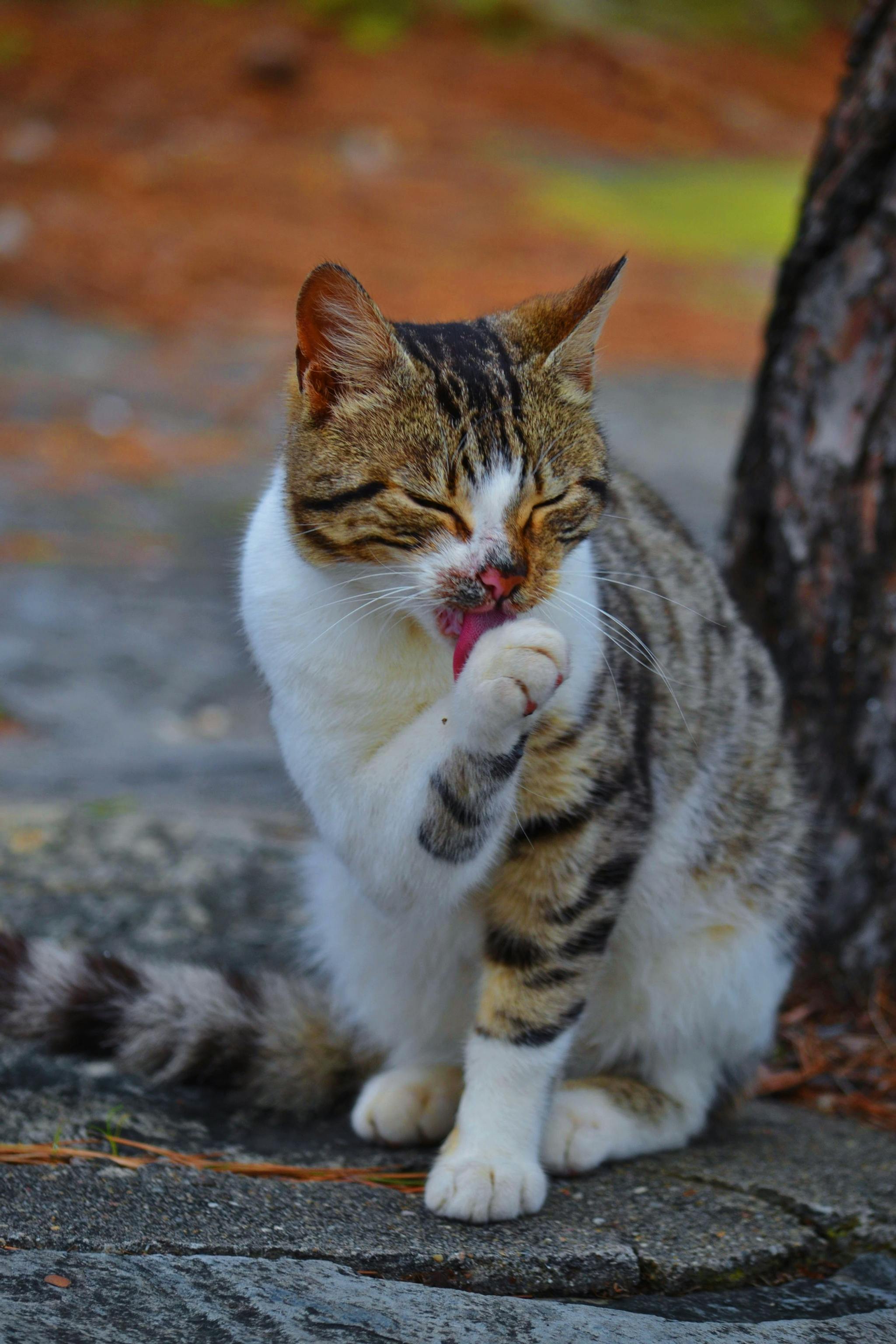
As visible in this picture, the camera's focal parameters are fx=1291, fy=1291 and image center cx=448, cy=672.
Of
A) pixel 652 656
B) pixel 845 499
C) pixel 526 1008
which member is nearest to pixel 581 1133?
pixel 526 1008

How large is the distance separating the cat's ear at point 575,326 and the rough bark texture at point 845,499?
3.76 ft

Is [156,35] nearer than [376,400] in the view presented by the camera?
No

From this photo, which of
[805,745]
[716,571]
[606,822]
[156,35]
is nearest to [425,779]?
[606,822]

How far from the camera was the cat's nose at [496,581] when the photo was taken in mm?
2199

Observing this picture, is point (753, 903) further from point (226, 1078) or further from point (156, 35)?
point (156, 35)

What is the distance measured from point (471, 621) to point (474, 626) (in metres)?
0.01

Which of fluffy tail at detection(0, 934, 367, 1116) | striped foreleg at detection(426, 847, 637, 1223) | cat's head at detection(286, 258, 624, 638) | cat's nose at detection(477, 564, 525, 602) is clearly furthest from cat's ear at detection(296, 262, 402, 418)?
fluffy tail at detection(0, 934, 367, 1116)

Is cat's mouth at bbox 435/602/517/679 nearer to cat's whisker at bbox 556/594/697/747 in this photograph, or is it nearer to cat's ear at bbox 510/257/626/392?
cat's whisker at bbox 556/594/697/747

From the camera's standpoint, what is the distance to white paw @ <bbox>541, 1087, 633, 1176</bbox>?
2.67 metres

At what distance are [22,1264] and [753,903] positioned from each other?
181 centimetres

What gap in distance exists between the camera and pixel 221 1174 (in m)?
2.35

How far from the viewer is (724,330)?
1284 cm

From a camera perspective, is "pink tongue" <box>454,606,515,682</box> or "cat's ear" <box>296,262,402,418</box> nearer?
"pink tongue" <box>454,606,515,682</box>

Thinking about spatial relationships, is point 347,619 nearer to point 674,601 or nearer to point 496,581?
point 496,581
